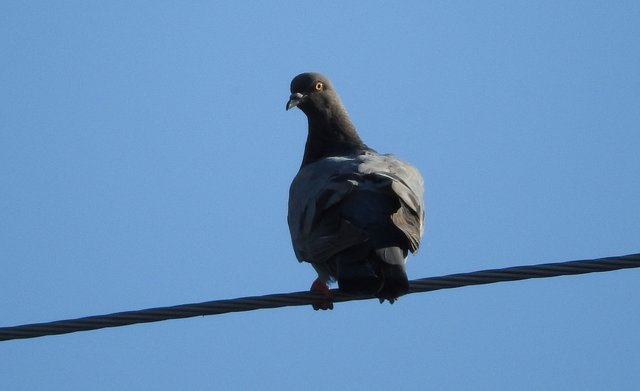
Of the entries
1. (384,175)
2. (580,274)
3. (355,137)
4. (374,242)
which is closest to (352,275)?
(374,242)

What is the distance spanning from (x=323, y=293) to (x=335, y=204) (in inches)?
28.0

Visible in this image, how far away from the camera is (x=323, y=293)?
6746mm

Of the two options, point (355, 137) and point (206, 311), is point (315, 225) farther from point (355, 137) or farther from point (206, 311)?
point (355, 137)

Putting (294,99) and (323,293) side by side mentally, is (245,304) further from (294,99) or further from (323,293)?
(294,99)

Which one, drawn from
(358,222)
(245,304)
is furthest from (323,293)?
(245,304)

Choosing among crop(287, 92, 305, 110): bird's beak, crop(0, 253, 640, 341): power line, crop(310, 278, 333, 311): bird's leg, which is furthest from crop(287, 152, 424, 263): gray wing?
crop(287, 92, 305, 110): bird's beak

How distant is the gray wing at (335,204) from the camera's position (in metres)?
7.04

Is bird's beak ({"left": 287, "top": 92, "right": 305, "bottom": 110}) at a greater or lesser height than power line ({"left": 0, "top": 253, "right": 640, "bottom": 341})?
greater

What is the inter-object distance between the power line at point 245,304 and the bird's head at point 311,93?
480 centimetres

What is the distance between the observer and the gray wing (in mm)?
7043

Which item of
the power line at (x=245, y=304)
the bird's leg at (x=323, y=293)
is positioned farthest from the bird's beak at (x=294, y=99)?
the power line at (x=245, y=304)

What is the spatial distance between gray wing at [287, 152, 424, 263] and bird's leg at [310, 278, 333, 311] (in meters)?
0.18

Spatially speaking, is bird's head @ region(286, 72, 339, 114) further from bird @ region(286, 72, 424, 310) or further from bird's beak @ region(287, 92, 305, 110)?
bird @ region(286, 72, 424, 310)

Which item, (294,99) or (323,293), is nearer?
(323,293)
